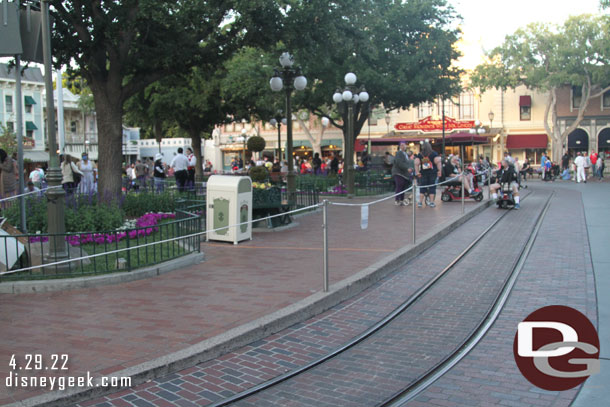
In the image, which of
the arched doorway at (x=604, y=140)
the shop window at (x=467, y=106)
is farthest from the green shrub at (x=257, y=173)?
the arched doorway at (x=604, y=140)

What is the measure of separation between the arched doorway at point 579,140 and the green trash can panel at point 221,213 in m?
42.1

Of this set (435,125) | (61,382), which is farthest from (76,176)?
(435,125)

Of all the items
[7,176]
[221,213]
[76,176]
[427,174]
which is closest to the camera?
[221,213]

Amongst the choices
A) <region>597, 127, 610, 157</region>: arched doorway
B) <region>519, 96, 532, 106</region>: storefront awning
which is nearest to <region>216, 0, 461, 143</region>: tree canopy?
<region>519, 96, 532, 106</region>: storefront awning

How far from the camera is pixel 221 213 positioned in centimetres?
1088

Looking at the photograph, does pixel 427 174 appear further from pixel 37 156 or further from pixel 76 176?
pixel 37 156

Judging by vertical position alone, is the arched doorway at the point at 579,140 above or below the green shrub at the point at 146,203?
above

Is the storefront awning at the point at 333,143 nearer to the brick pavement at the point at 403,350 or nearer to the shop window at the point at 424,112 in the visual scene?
the shop window at the point at 424,112

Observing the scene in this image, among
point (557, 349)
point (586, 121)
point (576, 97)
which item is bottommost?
point (557, 349)

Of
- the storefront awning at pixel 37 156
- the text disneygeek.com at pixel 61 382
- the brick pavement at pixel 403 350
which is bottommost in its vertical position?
the brick pavement at pixel 403 350

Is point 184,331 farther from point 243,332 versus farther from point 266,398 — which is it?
point 266,398

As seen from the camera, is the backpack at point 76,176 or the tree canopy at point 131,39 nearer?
the tree canopy at point 131,39

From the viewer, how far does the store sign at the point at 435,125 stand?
159ft

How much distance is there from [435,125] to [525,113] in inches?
293
